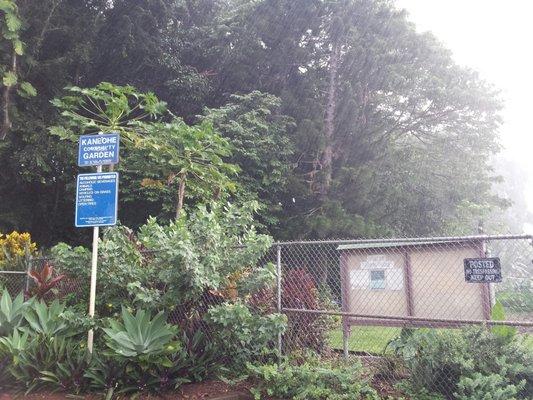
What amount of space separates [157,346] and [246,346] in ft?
3.36

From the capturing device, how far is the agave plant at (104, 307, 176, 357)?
494cm

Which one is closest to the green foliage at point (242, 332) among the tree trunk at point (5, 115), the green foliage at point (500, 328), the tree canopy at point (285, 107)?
the green foliage at point (500, 328)

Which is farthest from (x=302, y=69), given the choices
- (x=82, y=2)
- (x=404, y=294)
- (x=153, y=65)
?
(x=404, y=294)

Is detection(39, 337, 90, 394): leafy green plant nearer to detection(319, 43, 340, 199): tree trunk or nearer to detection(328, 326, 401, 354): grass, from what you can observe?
detection(328, 326, 401, 354): grass

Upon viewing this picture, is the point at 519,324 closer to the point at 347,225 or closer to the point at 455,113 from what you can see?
the point at 347,225

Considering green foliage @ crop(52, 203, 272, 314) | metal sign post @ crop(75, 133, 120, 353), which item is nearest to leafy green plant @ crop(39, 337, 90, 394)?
metal sign post @ crop(75, 133, 120, 353)

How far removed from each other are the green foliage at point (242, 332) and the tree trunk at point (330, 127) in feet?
34.8

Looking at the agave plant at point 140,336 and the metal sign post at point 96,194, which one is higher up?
the metal sign post at point 96,194

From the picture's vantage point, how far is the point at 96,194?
232 inches

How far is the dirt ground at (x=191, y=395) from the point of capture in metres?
4.96

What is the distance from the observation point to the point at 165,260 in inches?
216

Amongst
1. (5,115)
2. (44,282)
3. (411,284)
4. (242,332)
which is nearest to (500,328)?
(411,284)

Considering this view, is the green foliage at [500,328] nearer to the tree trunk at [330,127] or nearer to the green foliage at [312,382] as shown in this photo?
the green foliage at [312,382]

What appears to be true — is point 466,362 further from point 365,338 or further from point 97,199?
point 97,199
